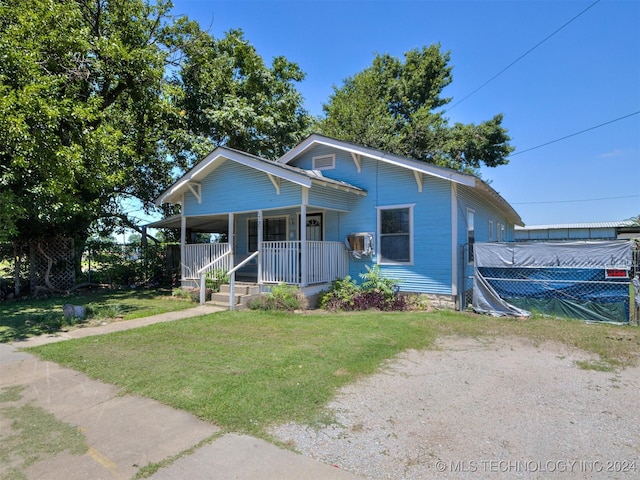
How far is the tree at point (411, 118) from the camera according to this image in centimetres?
2342

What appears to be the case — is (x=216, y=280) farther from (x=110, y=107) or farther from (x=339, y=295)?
(x=110, y=107)

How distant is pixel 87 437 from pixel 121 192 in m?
15.8

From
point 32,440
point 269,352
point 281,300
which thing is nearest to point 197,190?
point 281,300

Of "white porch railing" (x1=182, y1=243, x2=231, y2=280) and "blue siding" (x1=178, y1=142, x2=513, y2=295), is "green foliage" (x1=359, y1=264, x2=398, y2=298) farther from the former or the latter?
"white porch railing" (x1=182, y1=243, x2=231, y2=280)

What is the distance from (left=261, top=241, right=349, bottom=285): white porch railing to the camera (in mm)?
9922

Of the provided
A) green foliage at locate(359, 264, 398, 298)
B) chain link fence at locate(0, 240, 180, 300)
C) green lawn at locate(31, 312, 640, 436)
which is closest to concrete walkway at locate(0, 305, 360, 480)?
green lawn at locate(31, 312, 640, 436)

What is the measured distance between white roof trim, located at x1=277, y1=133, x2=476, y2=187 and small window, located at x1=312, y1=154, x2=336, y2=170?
1.56 ft

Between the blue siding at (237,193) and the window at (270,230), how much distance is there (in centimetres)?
206

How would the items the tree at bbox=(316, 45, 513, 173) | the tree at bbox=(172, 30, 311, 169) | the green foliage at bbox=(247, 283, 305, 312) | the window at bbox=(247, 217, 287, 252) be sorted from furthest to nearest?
the tree at bbox=(316, 45, 513, 173)
the tree at bbox=(172, 30, 311, 169)
the window at bbox=(247, 217, 287, 252)
the green foliage at bbox=(247, 283, 305, 312)

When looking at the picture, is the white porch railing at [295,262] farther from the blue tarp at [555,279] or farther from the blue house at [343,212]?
the blue tarp at [555,279]

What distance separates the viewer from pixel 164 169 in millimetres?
16812

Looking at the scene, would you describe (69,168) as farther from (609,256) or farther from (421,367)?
(609,256)

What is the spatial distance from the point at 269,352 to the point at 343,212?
6502mm

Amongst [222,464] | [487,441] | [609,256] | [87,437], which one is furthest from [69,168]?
[609,256]
